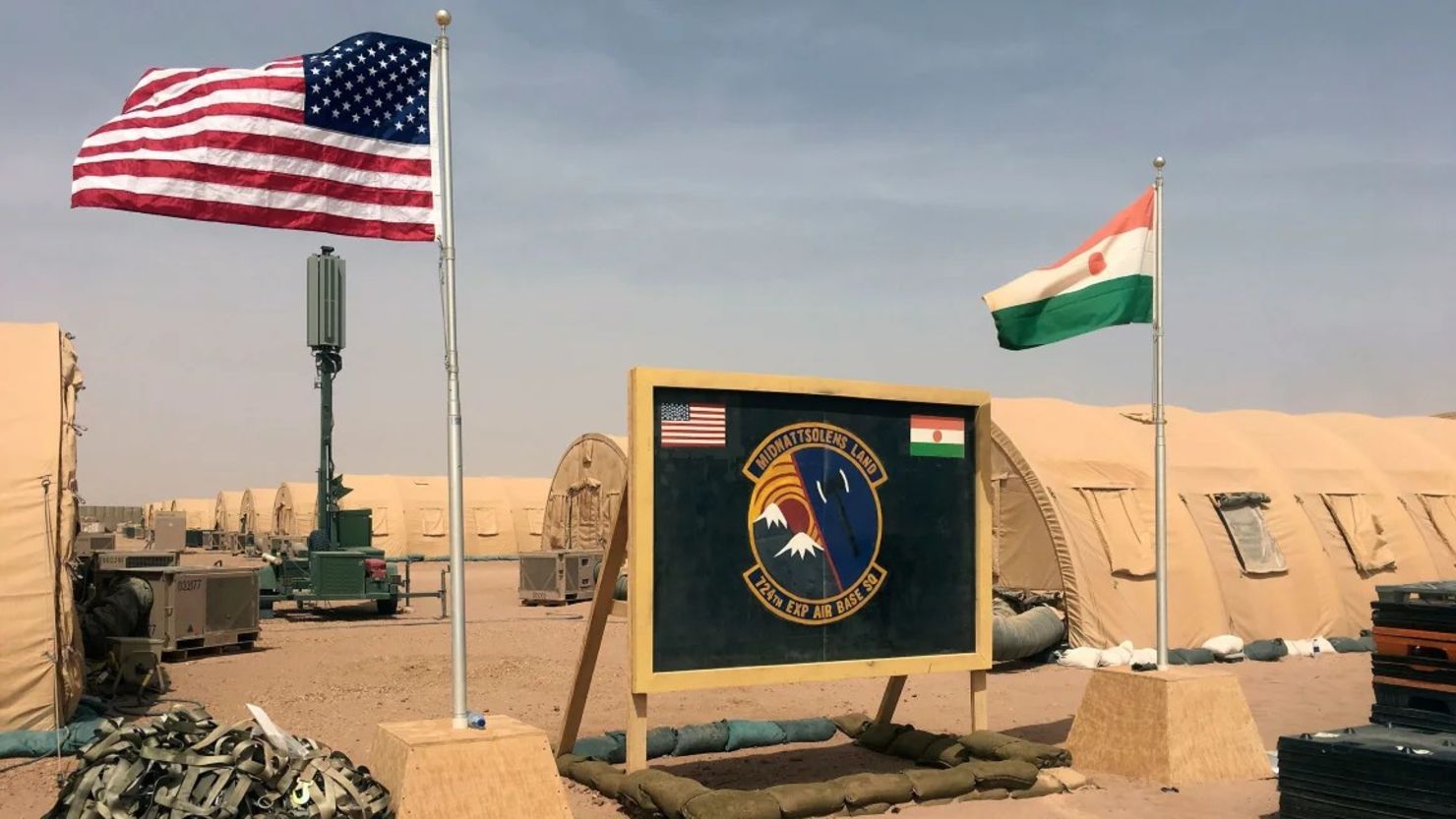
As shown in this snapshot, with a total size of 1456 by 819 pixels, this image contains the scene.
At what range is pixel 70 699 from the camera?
11039 mm

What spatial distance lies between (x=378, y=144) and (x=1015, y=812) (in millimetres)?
6363

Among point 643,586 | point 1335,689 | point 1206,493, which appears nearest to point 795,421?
point 643,586

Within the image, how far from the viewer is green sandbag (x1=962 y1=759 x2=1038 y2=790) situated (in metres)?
8.91

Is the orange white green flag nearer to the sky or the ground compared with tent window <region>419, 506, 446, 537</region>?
nearer to the sky

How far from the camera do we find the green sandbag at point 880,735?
1062cm

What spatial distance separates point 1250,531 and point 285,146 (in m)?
17.5

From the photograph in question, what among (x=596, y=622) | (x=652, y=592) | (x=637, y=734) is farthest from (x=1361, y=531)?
(x=637, y=734)

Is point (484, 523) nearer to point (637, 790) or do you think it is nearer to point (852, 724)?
point (852, 724)

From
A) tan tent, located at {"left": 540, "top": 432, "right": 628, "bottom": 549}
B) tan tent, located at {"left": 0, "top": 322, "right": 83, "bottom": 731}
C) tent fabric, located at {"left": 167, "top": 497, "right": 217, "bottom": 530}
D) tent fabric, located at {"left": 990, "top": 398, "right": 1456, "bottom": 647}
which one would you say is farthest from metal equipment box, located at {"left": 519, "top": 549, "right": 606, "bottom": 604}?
tent fabric, located at {"left": 167, "top": 497, "right": 217, "bottom": 530}

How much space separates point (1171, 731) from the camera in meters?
9.35

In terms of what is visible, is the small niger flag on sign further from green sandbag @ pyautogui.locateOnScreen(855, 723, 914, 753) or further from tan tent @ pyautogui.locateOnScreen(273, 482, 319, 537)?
tan tent @ pyautogui.locateOnScreen(273, 482, 319, 537)

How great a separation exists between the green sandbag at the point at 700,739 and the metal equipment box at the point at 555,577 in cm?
1641

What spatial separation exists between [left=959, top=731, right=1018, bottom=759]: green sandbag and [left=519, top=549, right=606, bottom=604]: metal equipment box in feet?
58.9

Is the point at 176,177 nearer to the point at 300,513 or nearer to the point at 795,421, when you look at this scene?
the point at 795,421
